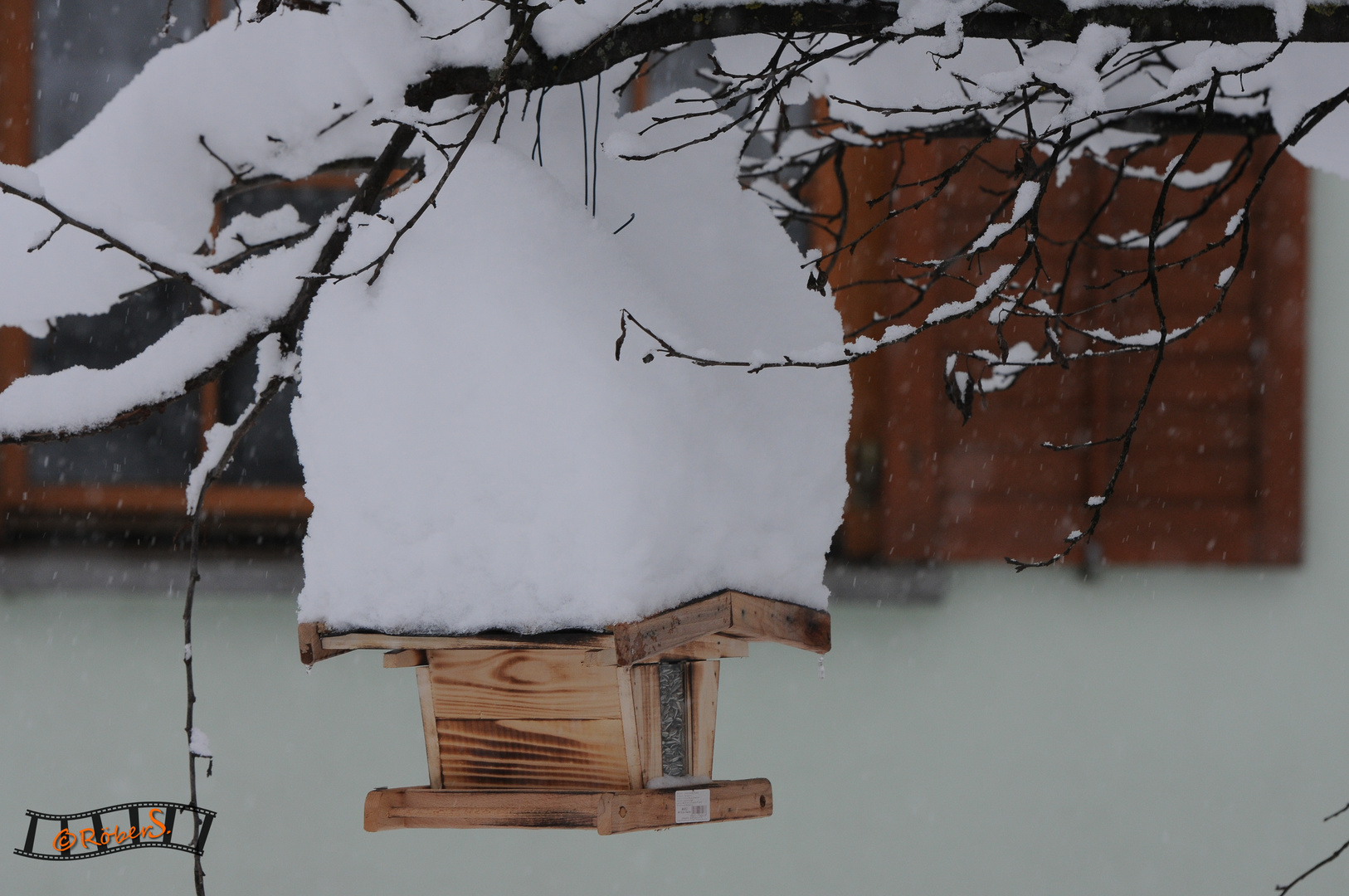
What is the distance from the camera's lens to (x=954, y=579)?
2781 millimetres

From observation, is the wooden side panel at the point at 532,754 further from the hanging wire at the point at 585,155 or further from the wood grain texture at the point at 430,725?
the hanging wire at the point at 585,155

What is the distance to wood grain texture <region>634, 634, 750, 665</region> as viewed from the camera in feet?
4.47

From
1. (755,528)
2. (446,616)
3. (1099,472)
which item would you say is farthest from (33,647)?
(1099,472)

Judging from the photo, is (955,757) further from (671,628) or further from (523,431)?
(523,431)

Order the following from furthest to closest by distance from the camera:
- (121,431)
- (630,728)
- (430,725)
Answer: (121,431), (430,725), (630,728)

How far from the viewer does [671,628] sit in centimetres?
112

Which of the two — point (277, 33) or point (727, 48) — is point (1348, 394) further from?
point (277, 33)

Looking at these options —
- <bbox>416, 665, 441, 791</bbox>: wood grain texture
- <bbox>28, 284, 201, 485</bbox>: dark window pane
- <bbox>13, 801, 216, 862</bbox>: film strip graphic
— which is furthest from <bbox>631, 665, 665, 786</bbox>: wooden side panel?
<bbox>28, 284, 201, 485</bbox>: dark window pane

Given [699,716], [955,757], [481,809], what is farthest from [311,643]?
[955,757]

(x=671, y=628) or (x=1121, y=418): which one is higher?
(x=1121, y=418)

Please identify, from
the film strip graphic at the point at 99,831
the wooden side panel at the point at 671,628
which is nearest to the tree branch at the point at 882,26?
the wooden side panel at the point at 671,628

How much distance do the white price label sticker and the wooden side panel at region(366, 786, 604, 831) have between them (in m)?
0.12

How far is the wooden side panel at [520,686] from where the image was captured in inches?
50.8
